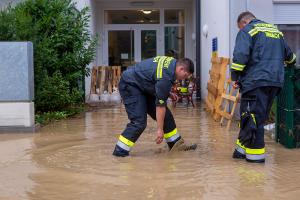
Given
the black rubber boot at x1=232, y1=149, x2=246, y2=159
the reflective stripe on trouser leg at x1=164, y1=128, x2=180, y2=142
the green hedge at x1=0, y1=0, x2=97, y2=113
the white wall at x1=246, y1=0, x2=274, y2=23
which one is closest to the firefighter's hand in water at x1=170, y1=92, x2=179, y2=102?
the green hedge at x1=0, y1=0, x2=97, y2=113

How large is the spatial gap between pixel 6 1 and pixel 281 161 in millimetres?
10279

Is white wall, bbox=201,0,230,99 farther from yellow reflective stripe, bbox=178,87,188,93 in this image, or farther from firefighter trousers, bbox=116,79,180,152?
firefighter trousers, bbox=116,79,180,152

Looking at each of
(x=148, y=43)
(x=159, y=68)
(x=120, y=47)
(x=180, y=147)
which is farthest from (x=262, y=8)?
(x=120, y=47)

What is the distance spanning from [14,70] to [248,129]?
424cm

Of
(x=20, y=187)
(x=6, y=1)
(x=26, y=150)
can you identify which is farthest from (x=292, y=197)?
(x=6, y=1)

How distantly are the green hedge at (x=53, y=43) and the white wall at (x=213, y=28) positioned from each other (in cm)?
281

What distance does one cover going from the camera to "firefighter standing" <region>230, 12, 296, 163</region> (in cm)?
641

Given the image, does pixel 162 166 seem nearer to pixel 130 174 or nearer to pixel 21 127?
pixel 130 174

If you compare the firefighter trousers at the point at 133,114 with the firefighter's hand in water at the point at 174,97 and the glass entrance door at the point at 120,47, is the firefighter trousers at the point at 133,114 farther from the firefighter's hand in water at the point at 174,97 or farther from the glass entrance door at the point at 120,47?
the glass entrance door at the point at 120,47

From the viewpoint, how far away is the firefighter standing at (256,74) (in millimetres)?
6414

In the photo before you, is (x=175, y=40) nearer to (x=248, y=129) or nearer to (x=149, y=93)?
(x=149, y=93)

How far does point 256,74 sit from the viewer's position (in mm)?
6441

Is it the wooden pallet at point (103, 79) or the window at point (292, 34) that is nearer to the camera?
the window at point (292, 34)

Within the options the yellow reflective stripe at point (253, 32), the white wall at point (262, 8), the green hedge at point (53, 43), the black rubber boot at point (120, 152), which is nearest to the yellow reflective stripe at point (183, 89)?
the green hedge at point (53, 43)
